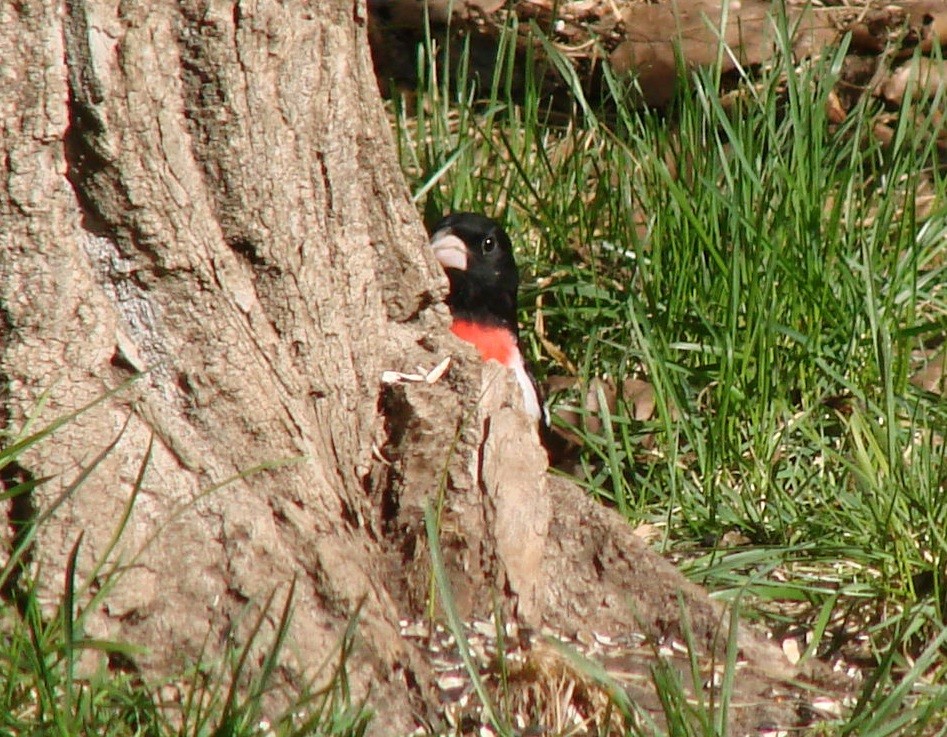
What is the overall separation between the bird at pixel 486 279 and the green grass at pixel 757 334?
2.9 inches

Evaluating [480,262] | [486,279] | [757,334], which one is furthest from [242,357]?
Result: [486,279]

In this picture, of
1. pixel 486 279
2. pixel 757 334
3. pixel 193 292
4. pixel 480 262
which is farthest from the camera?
pixel 486 279

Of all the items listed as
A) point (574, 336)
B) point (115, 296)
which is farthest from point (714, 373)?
point (115, 296)

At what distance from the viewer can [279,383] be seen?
2.80m

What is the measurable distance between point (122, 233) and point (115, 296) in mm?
119

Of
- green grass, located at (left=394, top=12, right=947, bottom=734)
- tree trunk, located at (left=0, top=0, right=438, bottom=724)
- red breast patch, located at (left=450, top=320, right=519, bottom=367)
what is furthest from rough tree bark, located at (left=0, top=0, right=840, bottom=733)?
red breast patch, located at (left=450, top=320, right=519, bottom=367)

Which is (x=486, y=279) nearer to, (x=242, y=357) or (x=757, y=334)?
(x=757, y=334)

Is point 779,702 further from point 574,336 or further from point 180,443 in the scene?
point 574,336

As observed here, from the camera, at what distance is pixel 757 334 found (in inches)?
150

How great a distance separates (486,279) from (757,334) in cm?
103

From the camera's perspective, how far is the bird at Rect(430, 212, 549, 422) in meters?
4.38

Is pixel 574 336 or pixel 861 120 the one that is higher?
pixel 861 120

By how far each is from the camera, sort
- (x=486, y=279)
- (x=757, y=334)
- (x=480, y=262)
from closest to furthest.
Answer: (x=757, y=334) → (x=480, y=262) → (x=486, y=279)

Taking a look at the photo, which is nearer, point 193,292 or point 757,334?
point 193,292
